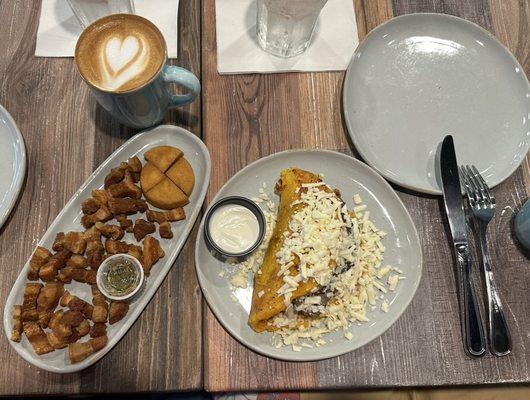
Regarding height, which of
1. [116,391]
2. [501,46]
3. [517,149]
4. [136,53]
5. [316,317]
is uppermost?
[501,46]

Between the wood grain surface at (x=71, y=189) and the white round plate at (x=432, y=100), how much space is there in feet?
1.70

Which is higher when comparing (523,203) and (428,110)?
(428,110)

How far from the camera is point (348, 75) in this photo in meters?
1.22

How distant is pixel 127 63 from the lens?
1018 millimetres

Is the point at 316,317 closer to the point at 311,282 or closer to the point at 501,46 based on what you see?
the point at 311,282

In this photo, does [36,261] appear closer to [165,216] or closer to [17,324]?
[17,324]

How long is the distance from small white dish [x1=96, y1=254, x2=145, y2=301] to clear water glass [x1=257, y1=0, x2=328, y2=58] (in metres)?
0.75

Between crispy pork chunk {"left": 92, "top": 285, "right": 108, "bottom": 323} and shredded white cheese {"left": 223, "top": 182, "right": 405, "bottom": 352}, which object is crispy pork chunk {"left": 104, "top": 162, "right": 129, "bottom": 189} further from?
shredded white cheese {"left": 223, "top": 182, "right": 405, "bottom": 352}

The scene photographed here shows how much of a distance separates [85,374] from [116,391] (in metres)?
0.09

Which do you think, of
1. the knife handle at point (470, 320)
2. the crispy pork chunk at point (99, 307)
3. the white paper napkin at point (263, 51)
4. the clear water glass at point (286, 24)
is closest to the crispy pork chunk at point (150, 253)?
the crispy pork chunk at point (99, 307)

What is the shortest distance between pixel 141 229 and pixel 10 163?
41 cm

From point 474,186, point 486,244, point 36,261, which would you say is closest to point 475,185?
point 474,186

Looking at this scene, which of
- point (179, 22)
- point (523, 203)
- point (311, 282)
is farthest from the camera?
point (179, 22)

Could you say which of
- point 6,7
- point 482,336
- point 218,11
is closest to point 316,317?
point 482,336
